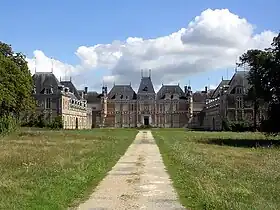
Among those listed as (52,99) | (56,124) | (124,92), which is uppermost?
(124,92)

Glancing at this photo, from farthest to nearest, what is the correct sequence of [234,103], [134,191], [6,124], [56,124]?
[234,103] → [56,124] → [6,124] → [134,191]

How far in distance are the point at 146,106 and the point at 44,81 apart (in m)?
39.5

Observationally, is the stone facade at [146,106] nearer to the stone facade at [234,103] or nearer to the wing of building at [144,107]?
the wing of building at [144,107]

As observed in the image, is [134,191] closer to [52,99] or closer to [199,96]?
[52,99]

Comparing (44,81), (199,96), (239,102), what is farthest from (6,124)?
(199,96)

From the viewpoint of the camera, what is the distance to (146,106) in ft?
540

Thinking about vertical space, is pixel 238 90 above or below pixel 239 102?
above

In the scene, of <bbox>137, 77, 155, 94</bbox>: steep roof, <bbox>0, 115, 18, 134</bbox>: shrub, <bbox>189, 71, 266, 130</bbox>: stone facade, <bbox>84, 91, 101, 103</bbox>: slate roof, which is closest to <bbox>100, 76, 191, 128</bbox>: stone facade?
<bbox>137, 77, 155, 94</bbox>: steep roof

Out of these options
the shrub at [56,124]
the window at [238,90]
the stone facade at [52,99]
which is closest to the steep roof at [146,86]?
the stone facade at [52,99]

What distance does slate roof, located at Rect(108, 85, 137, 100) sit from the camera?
167 metres

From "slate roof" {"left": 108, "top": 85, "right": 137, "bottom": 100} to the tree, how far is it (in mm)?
94525

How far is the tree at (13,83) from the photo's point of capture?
6128 centimetres

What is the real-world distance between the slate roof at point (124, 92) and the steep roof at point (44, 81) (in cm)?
3313

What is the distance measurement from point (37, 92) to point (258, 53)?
90403 mm
